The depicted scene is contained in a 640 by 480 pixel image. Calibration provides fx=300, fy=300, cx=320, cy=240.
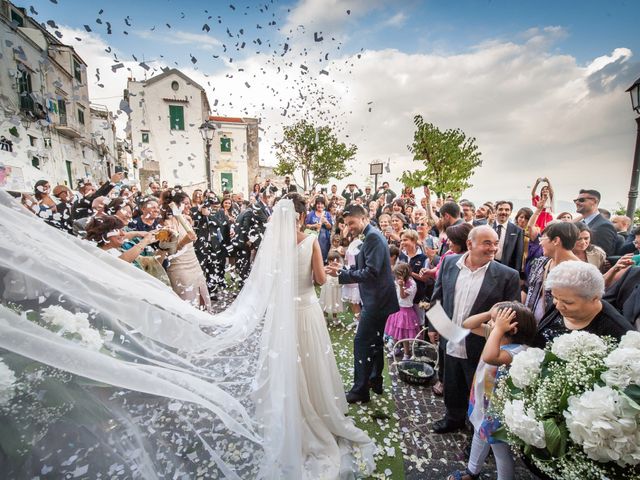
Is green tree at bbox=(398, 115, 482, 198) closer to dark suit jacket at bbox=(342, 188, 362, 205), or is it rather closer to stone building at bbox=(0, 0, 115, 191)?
dark suit jacket at bbox=(342, 188, 362, 205)

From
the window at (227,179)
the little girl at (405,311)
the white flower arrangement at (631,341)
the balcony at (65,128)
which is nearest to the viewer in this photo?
the white flower arrangement at (631,341)

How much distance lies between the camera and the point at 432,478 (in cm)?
273

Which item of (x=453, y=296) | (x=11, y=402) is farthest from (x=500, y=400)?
(x=11, y=402)

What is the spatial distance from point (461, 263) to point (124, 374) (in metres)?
3.02

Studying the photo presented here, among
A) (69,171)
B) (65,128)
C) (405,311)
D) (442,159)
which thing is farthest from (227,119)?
(405,311)

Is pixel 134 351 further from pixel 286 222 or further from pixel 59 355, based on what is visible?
pixel 286 222

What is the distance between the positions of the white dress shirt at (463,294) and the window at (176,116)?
29.0 meters

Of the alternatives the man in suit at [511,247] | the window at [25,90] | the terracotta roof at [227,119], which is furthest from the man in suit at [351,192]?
the terracotta roof at [227,119]

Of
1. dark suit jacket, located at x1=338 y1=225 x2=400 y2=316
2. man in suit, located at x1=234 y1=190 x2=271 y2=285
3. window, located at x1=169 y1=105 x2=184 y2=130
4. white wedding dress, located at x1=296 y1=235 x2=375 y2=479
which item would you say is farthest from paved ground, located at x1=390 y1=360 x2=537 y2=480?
window, located at x1=169 y1=105 x2=184 y2=130

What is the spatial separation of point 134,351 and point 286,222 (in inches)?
63.8

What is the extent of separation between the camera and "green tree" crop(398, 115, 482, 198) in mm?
17688

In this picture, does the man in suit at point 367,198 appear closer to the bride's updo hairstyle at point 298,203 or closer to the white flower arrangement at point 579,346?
the bride's updo hairstyle at point 298,203

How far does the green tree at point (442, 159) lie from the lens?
17.7m

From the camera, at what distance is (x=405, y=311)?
484 centimetres
